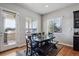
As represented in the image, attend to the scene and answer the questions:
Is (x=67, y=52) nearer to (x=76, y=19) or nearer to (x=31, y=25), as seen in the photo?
(x=76, y=19)

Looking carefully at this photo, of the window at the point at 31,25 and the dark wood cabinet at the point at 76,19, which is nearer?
the dark wood cabinet at the point at 76,19

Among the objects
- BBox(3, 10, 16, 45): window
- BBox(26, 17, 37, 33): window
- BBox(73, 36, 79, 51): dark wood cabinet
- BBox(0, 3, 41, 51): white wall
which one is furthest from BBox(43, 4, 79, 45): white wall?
BBox(3, 10, 16, 45): window

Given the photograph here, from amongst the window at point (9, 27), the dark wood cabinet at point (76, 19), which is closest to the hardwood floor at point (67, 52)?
the dark wood cabinet at point (76, 19)

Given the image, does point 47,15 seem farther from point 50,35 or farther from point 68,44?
point 68,44

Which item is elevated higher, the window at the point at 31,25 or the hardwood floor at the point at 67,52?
the window at the point at 31,25

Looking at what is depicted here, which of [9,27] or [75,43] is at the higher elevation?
[9,27]

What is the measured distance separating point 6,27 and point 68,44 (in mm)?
1399

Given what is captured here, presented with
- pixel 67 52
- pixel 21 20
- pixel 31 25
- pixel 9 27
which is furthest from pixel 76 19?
pixel 9 27

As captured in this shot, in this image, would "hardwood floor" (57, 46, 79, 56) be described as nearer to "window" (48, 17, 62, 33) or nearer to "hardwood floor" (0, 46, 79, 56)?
"hardwood floor" (0, 46, 79, 56)

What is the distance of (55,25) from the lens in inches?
80.7

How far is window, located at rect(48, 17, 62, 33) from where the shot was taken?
6.60 ft

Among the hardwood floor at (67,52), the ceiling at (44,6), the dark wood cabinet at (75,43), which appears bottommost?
the hardwood floor at (67,52)

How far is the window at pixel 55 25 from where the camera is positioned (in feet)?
6.60

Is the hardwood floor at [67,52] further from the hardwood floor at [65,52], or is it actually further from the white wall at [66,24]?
the white wall at [66,24]
